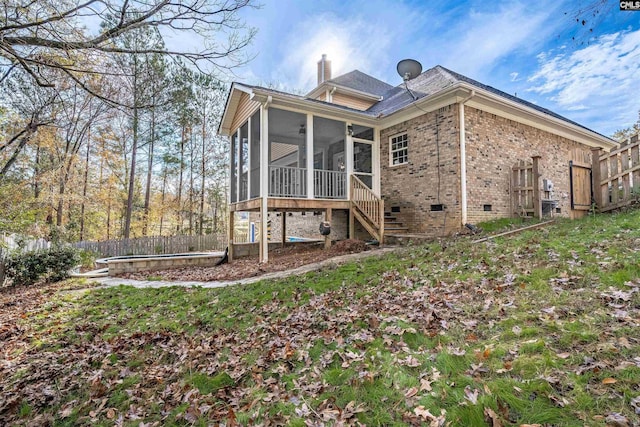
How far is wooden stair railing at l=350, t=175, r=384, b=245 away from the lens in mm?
9024

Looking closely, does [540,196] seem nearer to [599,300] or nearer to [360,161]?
[360,161]

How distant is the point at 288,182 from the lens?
955cm

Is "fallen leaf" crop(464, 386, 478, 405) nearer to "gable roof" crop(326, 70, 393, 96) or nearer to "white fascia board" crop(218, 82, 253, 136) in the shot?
"white fascia board" crop(218, 82, 253, 136)

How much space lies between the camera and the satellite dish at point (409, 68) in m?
11.7

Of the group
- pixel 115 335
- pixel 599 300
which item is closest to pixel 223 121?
pixel 115 335

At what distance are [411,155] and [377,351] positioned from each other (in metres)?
8.30

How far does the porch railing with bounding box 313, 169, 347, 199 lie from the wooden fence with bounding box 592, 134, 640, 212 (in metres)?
7.30

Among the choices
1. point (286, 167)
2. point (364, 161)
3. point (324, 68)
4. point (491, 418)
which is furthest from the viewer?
point (324, 68)

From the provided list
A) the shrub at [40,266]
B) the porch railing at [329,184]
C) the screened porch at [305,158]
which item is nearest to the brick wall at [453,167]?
the screened porch at [305,158]

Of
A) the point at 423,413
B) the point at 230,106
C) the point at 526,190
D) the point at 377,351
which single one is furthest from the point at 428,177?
Answer: the point at 423,413

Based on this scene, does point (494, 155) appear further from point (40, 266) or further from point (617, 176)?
point (40, 266)

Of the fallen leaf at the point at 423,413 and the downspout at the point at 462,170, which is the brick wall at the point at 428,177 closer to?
the downspout at the point at 462,170

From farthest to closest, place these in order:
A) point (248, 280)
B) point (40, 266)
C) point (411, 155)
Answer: point (411, 155), point (40, 266), point (248, 280)

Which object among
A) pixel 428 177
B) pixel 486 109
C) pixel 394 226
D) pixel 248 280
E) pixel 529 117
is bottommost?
pixel 248 280
